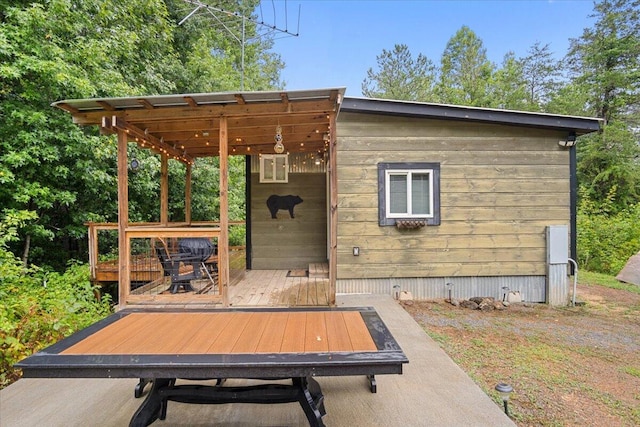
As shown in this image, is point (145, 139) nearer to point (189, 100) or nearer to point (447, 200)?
point (189, 100)

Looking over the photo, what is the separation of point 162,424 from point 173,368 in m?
0.90

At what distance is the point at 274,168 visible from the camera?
6.66 m

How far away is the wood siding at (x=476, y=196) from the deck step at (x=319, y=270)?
0.96 meters

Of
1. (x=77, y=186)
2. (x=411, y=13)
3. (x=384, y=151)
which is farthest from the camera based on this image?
(x=411, y=13)

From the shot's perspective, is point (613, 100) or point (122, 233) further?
point (613, 100)

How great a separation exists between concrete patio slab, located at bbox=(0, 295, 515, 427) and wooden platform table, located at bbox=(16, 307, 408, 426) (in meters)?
0.27

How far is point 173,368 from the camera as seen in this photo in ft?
4.68

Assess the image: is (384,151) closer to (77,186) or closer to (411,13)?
(77,186)

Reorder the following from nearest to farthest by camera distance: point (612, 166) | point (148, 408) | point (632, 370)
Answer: point (148, 408), point (632, 370), point (612, 166)

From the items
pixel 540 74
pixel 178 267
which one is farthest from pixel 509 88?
pixel 178 267

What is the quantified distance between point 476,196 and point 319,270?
10.3ft

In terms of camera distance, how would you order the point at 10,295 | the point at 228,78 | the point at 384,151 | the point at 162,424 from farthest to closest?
1. the point at 228,78
2. the point at 384,151
3. the point at 10,295
4. the point at 162,424

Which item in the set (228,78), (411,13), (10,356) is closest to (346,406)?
(10,356)

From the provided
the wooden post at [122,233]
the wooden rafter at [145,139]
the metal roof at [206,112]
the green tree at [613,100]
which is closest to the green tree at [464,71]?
the green tree at [613,100]
